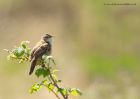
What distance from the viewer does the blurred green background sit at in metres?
11.8

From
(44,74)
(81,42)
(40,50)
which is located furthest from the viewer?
(81,42)

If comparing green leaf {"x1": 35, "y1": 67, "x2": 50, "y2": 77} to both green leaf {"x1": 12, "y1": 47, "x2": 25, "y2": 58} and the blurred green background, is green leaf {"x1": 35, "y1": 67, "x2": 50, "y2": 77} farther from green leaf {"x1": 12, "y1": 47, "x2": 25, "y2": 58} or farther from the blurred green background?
the blurred green background

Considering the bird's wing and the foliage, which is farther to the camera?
the bird's wing

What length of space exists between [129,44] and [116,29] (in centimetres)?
99

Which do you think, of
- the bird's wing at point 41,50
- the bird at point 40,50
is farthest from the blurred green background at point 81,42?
the bird's wing at point 41,50

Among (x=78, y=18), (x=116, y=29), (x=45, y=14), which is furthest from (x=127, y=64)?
(x=45, y=14)

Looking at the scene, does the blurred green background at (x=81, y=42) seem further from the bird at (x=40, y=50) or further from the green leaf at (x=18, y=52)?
the green leaf at (x=18, y=52)

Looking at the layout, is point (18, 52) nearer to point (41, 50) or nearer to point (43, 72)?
point (43, 72)

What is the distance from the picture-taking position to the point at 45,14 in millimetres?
16766

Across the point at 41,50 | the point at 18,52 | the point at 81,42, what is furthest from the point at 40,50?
the point at 81,42

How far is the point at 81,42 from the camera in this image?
14.5 m

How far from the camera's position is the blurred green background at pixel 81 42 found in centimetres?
1176

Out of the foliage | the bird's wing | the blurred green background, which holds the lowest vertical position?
the foliage

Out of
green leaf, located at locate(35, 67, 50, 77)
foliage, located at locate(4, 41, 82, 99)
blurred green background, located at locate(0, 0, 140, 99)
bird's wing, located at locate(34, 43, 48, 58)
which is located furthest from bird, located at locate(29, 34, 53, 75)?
blurred green background, located at locate(0, 0, 140, 99)
